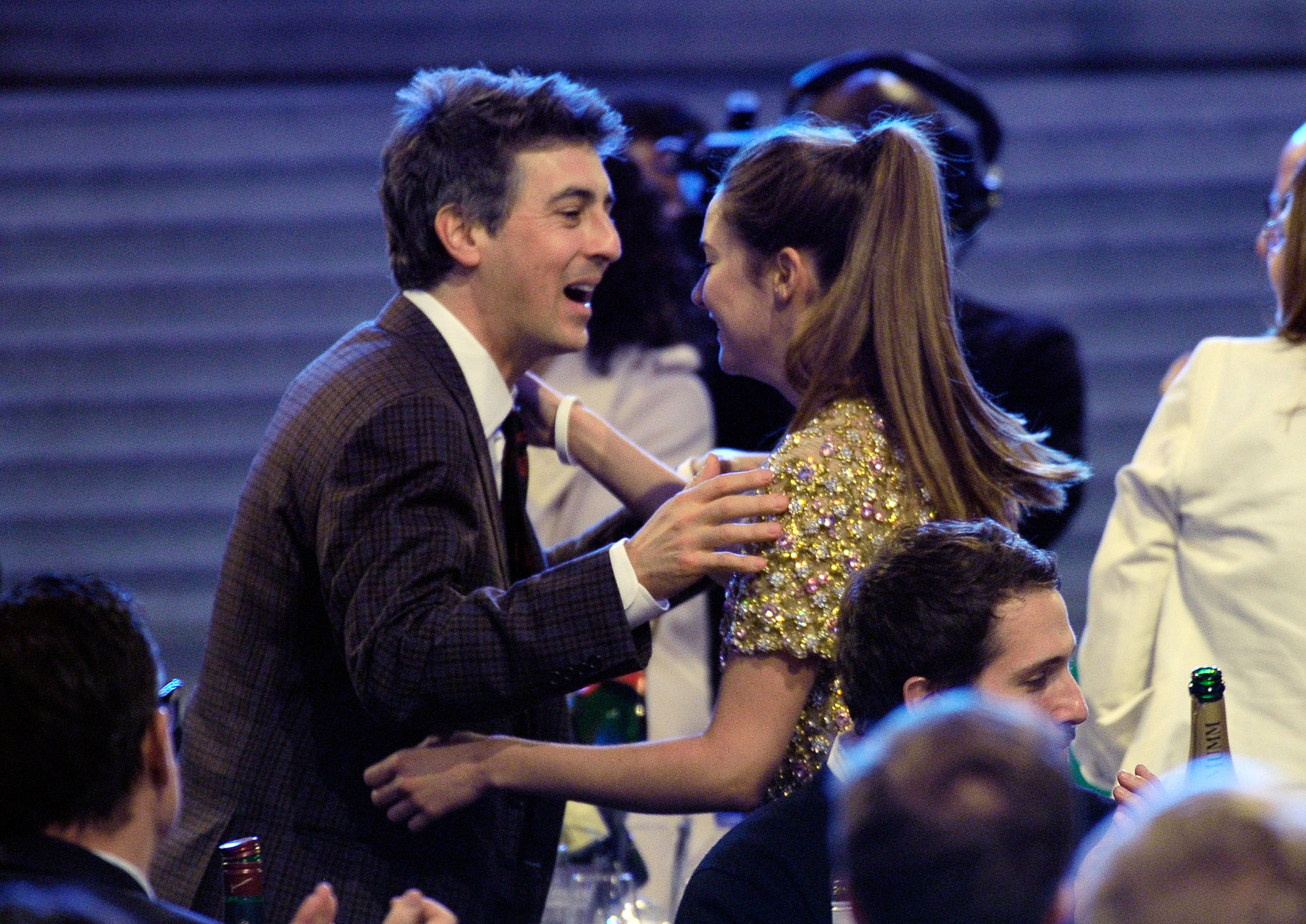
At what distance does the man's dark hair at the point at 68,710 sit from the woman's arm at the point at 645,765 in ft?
2.02

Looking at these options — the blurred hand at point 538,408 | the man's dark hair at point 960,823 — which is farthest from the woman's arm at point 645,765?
the man's dark hair at point 960,823

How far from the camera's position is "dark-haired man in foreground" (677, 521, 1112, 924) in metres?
1.76

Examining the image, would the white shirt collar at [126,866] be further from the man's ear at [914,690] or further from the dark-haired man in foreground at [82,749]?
the man's ear at [914,690]

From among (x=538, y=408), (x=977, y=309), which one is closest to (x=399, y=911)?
(x=538, y=408)

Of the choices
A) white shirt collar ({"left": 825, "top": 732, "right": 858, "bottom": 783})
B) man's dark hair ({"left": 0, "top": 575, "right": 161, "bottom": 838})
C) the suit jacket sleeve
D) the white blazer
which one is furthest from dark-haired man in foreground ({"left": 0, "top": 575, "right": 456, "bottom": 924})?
the white blazer

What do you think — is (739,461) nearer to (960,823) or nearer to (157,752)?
(157,752)

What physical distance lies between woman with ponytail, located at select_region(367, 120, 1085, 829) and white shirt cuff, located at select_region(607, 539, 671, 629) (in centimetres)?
11

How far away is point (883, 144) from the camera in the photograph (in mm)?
2129

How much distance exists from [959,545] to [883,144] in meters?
0.58

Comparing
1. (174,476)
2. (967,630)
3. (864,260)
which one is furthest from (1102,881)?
(174,476)

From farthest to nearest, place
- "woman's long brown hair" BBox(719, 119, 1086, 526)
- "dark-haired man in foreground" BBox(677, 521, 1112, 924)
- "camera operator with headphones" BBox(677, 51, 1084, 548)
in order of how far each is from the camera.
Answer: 1. "camera operator with headphones" BBox(677, 51, 1084, 548)
2. "woman's long brown hair" BBox(719, 119, 1086, 526)
3. "dark-haired man in foreground" BBox(677, 521, 1112, 924)

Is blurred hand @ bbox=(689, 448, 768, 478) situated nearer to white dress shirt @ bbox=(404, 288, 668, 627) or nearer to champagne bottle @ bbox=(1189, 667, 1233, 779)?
white dress shirt @ bbox=(404, 288, 668, 627)

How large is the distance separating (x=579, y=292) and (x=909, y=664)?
910 millimetres

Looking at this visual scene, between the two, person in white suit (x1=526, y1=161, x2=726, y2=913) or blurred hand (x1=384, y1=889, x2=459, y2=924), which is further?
person in white suit (x1=526, y1=161, x2=726, y2=913)
